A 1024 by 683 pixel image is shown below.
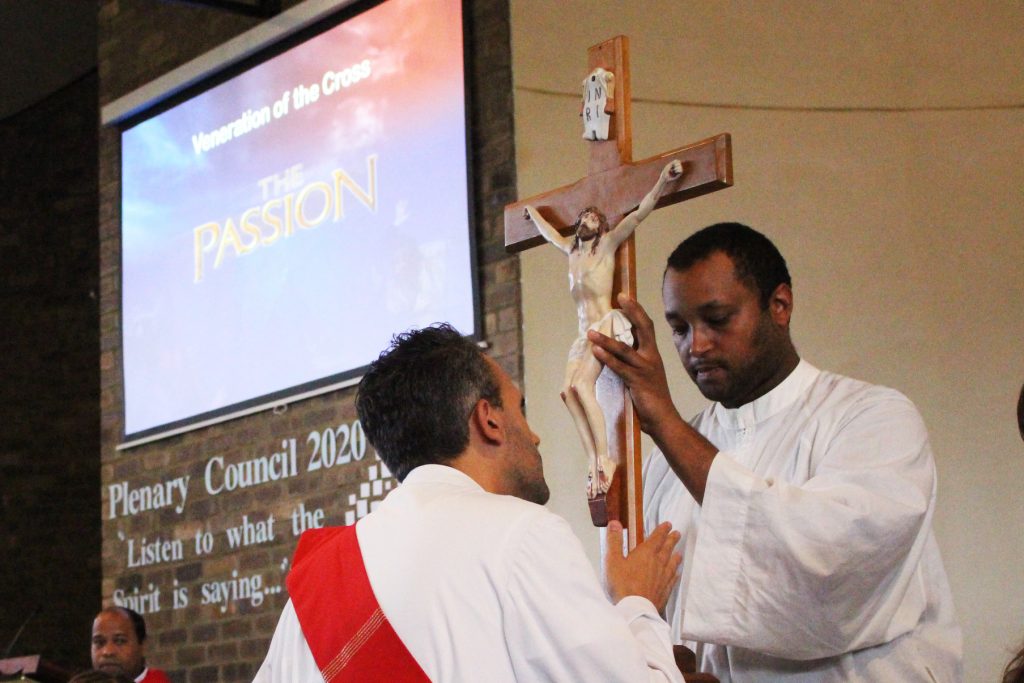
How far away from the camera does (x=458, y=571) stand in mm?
2088

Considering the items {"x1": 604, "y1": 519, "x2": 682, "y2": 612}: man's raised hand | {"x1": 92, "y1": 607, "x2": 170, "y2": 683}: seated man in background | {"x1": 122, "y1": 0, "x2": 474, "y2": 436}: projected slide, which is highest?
{"x1": 122, "y1": 0, "x2": 474, "y2": 436}: projected slide

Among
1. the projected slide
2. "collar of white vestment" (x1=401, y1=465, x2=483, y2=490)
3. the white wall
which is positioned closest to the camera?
"collar of white vestment" (x1=401, y1=465, x2=483, y2=490)

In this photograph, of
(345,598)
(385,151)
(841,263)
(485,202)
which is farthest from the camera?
(385,151)

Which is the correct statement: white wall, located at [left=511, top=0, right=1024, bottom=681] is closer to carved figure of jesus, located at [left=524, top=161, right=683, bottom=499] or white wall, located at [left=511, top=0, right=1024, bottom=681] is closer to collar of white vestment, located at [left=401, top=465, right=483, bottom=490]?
carved figure of jesus, located at [left=524, top=161, right=683, bottom=499]

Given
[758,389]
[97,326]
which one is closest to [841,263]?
[758,389]

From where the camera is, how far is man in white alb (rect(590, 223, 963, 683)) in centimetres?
255

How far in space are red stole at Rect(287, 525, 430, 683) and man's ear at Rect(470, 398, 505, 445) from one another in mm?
270

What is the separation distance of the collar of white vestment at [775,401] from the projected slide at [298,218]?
3.01 m

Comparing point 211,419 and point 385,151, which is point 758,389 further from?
point 211,419

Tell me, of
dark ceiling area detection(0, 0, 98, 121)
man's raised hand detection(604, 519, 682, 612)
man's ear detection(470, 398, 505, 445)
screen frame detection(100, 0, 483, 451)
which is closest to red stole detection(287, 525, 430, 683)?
man's ear detection(470, 398, 505, 445)

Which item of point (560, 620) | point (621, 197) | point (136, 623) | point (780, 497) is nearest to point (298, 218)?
point (136, 623)

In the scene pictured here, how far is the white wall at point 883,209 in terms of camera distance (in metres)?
4.59

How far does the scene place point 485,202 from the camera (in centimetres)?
603

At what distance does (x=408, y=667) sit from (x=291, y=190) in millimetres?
5189
